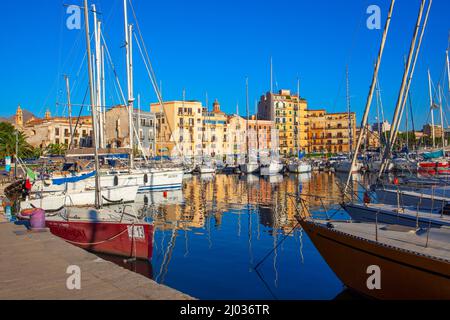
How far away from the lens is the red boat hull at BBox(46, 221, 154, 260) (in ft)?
48.9

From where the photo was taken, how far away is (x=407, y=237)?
34.3ft

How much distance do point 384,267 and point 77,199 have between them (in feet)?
69.1

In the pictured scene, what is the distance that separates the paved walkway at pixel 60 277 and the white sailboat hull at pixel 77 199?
12529mm

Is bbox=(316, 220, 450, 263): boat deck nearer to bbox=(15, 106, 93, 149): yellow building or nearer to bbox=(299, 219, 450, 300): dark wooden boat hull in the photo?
bbox=(299, 219, 450, 300): dark wooden boat hull

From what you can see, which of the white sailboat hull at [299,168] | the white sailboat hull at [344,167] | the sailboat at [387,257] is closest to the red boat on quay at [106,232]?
the sailboat at [387,257]

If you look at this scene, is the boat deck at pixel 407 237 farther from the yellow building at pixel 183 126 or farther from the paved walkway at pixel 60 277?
the yellow building at pixel 183 126

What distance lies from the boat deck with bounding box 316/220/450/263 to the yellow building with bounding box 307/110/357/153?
120 meters

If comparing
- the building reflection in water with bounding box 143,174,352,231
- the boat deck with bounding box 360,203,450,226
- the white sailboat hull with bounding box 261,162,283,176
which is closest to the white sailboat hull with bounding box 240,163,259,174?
the white sailboat hull with bounding box 261,162,283,176

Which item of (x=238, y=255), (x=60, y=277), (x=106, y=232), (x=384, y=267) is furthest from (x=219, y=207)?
(x=60, y=277)

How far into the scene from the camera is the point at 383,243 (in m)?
9.83

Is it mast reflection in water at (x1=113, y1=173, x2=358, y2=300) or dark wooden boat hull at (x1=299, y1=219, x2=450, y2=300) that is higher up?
dark wooden boat hull at (x1=299, y1=219, x2=450, y2=300)

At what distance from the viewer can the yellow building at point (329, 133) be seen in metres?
129
